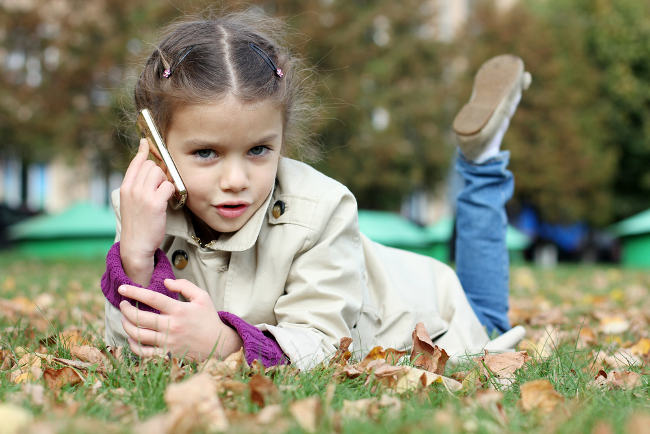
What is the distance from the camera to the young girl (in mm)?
2275

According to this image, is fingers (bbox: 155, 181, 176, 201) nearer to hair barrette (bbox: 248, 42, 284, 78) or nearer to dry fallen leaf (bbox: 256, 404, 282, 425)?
hair barrette (bbox: 248, 42, 284, 78)

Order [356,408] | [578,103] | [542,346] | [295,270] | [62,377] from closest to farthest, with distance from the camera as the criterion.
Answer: [356,408], [62,377], [295,270], [542,346], [578,103]

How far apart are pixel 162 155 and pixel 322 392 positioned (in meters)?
0.95

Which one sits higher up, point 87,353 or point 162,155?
point 162,155

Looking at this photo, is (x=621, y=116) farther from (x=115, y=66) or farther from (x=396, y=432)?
(x=396, y=432)

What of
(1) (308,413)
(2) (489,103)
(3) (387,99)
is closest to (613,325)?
(2) (489,103)

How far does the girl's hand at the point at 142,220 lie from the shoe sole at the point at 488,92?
150 cm

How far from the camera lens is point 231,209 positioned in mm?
2420

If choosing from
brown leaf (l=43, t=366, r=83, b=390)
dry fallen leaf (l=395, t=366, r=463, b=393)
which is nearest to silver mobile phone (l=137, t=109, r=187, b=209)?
brown leaf (l=43, t=366, r=83, b=390)

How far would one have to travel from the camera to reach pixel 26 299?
4.46m

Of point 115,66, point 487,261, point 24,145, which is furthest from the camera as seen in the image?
point 24,145

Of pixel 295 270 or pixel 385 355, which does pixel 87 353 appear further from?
pixel 385 355

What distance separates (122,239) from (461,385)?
1.12 metres

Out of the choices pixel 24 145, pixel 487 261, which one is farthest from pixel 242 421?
pixel 24 145
